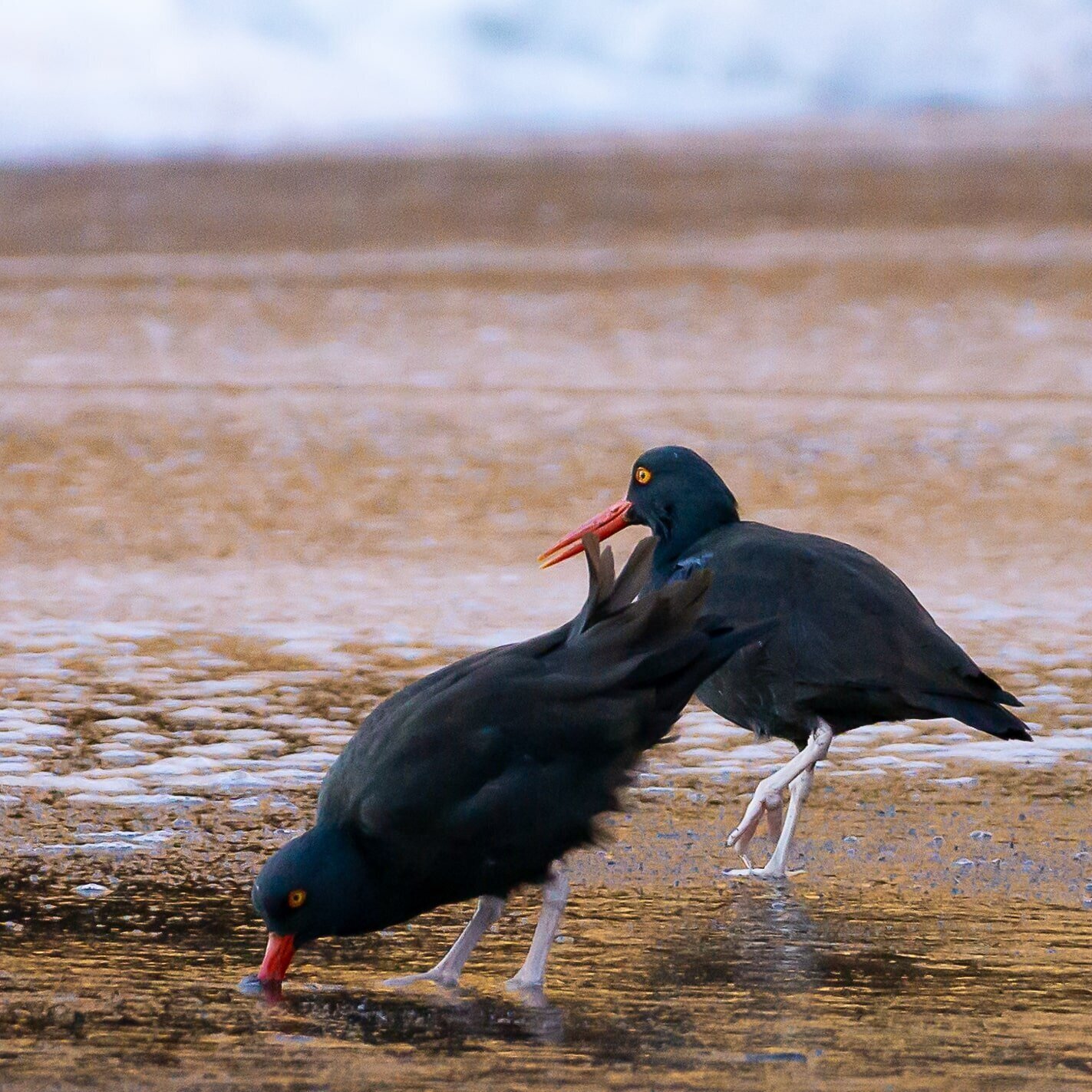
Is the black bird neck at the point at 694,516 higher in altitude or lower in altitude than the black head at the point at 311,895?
higher

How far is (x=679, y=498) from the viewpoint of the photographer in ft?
15.6

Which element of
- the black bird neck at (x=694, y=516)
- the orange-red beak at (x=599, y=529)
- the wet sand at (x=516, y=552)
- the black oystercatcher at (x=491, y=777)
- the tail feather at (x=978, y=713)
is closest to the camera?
the wet sand at (x=516, y=552)

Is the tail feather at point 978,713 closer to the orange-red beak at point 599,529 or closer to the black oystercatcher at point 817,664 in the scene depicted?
the black oystercatcher at point 817,664

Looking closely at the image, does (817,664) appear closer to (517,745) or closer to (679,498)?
(679,498)

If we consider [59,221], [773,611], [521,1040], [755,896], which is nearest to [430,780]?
[521,1040]

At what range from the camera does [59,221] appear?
12.7 metres

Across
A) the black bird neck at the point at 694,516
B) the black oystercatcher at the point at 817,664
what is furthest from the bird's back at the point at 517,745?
the black bird neck at the point at 694,516

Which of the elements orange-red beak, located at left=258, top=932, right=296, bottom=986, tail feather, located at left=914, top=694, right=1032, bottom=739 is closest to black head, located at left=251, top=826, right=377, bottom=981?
orange-red beak, located at left=258, top=932, right=296, bottom=986

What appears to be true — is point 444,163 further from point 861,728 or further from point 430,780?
point 430,780

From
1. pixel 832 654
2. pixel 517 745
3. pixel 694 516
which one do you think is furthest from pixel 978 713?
pixel 517 745

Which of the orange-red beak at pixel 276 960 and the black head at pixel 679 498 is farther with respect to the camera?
the black head at pixel 679 498

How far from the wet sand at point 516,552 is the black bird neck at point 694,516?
1.57ft

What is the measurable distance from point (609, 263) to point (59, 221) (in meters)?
3.59

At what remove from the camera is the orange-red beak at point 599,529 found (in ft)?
16.2
